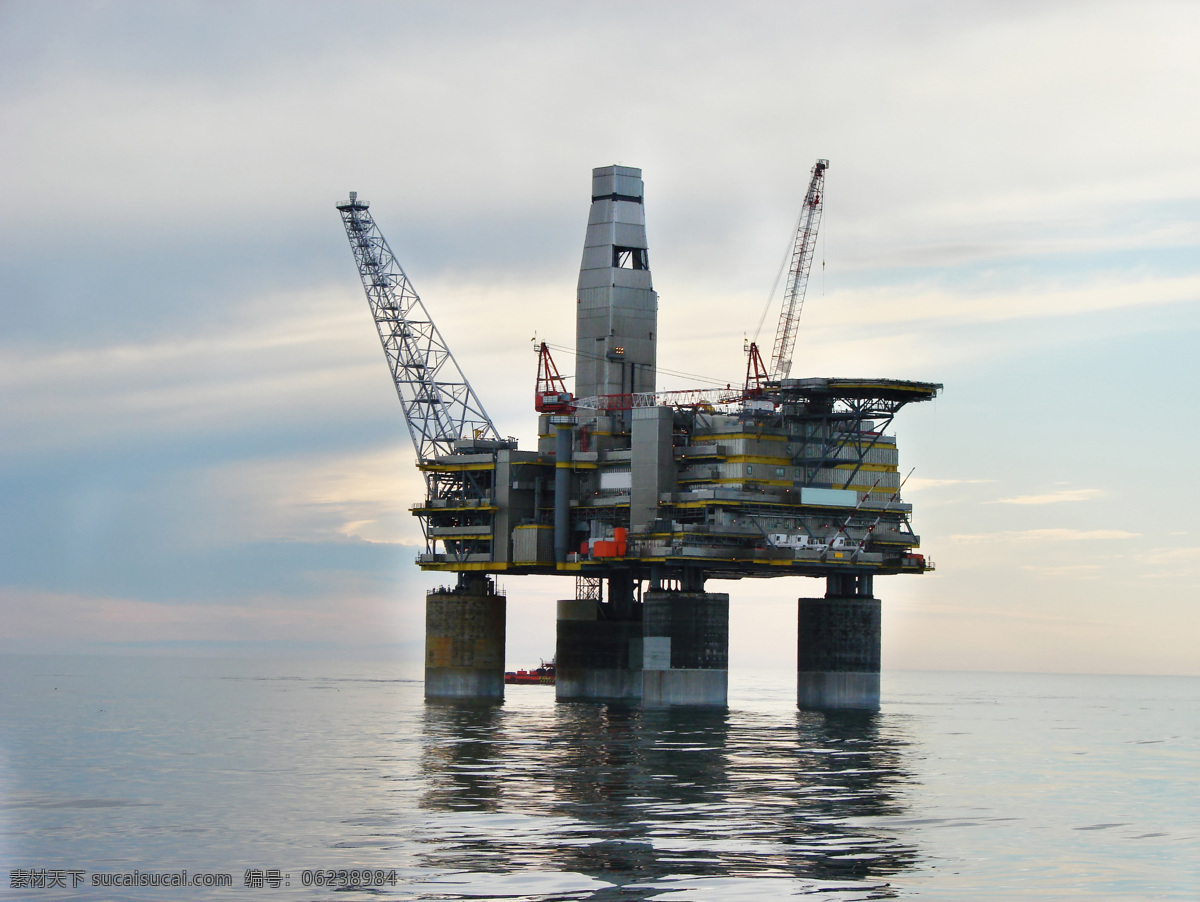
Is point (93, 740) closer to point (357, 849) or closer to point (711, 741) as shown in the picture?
point (711, 741)

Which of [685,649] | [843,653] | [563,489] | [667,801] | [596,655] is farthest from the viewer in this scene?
[596,655]

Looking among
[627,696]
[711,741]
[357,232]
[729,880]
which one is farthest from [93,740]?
[729,880]

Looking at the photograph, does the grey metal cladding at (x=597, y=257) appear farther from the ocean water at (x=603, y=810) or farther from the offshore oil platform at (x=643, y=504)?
the ocean water at (x=603, y=810)

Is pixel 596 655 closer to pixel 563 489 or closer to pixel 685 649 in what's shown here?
pixel 563 489

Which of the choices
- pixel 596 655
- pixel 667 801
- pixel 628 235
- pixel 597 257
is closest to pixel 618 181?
pixel 628 235

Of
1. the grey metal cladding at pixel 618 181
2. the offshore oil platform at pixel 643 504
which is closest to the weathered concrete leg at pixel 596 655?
the offshore oil platform at pixel 643 504

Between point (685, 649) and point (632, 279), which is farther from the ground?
point (632, 279)

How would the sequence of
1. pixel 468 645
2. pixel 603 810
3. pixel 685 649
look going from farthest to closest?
pixel 468 645 → pixel 685 649 → pixel 603 810

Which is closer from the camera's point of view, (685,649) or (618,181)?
(685,649)

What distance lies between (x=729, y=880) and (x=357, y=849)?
1115 cm

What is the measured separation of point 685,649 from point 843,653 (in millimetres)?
12370

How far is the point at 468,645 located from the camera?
393ft

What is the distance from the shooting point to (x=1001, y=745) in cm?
8844

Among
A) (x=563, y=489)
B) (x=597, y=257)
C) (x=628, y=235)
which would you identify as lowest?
(x=563, y=489)
